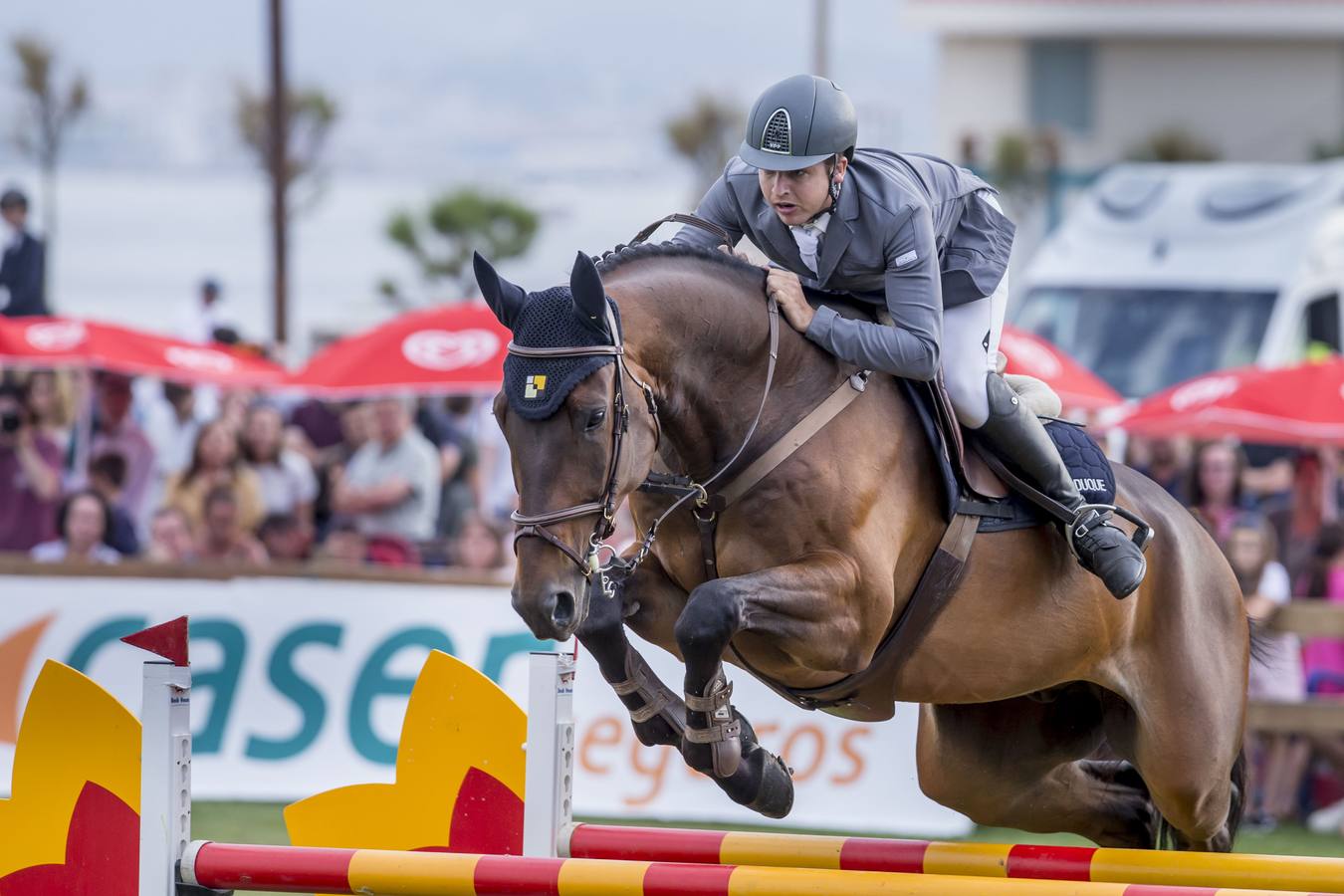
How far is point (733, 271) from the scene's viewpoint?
4.25m

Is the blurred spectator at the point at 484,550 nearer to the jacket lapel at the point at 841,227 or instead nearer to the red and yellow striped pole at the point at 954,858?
the red and yellow striped pole at the point at 954,858

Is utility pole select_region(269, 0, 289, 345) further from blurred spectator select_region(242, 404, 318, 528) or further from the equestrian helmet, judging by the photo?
the equestrian helmet

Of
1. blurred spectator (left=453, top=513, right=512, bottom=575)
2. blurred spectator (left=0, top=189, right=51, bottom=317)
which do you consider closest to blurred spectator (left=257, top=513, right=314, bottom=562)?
blurred spectator (left=453, top=513, right=512, bottom=575)

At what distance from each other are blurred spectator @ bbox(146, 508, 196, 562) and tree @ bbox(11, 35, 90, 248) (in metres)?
24.0

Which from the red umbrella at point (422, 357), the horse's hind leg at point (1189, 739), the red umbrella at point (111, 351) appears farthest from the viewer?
the red umbrella at point (111, 351)

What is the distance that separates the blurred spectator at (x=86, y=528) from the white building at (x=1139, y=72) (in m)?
25.6

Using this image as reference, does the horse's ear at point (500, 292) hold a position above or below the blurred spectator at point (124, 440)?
above

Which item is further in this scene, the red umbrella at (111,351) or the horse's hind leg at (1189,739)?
the red umbrella at (111,351)

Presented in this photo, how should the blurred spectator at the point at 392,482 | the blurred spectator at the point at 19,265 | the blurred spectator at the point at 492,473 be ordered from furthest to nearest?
the blurred spectator at the point at 19,265, the blurred spectator at the point at 492,473, the blurred spectator at the point at 392,482

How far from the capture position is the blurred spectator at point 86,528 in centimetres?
912

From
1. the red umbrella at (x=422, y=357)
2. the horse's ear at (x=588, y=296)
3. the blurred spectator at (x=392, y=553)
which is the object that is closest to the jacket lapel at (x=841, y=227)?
the horse's ear at (x=588, y=296)

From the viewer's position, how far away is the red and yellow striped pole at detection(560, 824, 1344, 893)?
4.27m

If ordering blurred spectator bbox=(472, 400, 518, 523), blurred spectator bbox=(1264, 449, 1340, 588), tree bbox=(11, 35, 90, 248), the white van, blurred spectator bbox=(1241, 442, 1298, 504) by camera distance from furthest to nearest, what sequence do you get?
tree bbox=(11, 35, 90, 248) < the white van < blurred spectator bbox=(472, 400, 518, 523) < blurred spectator bbox=(1241, 442, 1298, 504) < blurred spectator bbox=(1264, 449, 1340, 588)

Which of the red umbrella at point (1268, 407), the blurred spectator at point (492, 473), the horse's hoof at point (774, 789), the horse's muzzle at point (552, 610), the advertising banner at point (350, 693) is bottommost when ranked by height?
the advertising banner at point (350, 693)
